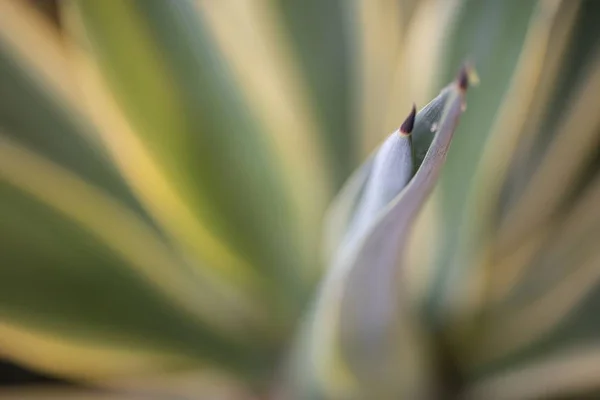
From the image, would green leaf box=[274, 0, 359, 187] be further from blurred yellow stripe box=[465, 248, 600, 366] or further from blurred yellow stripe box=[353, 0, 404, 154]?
blurred yellow stripe box=[465, 248, 600, 366]

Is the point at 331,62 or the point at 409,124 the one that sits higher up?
the point at 331,62

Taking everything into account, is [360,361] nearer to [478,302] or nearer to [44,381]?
[478,302]

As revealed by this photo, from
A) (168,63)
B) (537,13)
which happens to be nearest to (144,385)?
(168,63)

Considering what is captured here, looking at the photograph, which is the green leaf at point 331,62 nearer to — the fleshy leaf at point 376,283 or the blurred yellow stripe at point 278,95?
the blurred yellow stripe at point 278,95

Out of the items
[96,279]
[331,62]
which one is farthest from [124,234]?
[331,62]

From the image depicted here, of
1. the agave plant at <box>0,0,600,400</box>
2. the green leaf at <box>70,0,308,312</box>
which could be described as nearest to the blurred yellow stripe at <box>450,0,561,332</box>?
the agave plant at <box>0,0,600,400</box>

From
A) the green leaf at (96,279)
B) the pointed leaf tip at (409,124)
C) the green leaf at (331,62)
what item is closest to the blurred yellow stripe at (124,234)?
the green leaf at (96,279)

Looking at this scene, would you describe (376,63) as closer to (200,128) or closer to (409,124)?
(200,128)

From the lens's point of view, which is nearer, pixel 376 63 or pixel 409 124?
pixel 409 124
